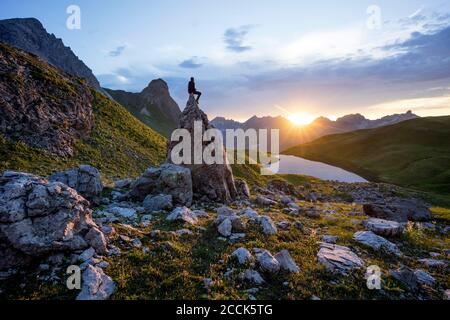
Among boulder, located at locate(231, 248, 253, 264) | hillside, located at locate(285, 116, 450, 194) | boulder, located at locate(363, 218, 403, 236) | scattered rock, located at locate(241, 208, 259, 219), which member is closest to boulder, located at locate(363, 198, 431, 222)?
boulder, located at locate(363, 218, 403, 236)

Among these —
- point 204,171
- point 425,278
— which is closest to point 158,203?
point 204,171

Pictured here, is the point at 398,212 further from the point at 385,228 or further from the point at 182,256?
the point at 182,256

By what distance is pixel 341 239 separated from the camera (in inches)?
682

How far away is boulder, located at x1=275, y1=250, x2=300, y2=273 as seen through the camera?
11705 millimetres

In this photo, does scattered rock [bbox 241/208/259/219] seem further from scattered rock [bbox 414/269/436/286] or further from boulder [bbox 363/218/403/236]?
scattered rock [bbox 414/269/436/286]

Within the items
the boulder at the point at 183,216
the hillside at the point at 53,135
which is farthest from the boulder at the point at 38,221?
the hillside at the point at 53,135

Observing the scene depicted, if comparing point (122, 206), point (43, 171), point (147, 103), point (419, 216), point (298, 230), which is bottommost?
point (419, 216)

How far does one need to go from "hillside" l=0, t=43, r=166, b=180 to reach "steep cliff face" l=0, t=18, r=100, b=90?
65.2 meters

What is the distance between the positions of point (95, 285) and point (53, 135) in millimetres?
28560

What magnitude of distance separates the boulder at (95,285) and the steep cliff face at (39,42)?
105m

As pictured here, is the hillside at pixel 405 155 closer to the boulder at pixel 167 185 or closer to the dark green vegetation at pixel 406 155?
the dark green vegetation at pixel 406 155
